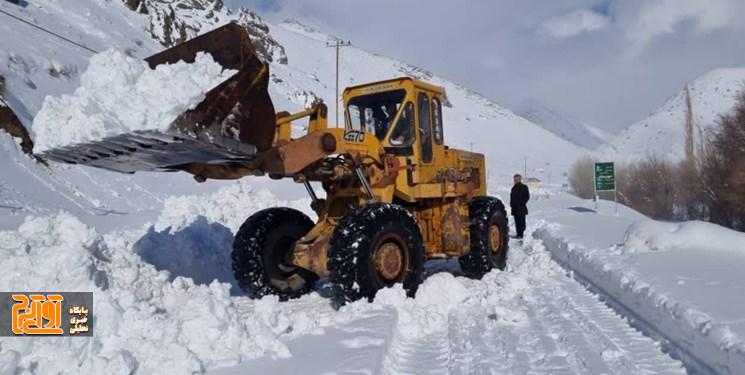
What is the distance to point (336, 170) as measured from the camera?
21.4 ft

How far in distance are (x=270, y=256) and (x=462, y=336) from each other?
2.55 m

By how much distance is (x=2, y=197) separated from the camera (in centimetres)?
1011

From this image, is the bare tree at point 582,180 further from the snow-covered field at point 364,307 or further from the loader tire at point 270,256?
the loader tire at point 270,256

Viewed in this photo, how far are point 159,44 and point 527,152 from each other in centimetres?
6327

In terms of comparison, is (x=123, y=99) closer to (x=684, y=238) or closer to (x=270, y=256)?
(x=270, y=256)

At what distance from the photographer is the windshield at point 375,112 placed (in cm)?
763

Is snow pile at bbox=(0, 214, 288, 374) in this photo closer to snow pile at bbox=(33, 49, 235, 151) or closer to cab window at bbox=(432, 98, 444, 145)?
snow pile at bbox=(33, 49, 235, 151)

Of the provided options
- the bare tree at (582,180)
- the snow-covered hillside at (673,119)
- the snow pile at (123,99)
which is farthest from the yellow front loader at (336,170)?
the snow-covered hillside at (673,119)

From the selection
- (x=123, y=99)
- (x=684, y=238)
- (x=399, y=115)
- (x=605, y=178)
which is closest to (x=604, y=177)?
(x=605, y=178)

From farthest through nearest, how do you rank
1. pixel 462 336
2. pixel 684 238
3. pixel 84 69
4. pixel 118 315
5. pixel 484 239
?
pixel 84 69 < pixel 684 238 < pixel 484 239 < pixel 462 336 < pixel 118 315

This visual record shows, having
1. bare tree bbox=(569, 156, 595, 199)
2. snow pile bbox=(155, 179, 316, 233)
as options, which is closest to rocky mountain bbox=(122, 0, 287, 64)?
snow pile bbox=(155, 179, 316, 233)

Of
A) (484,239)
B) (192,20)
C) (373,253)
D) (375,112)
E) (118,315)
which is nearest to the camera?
(118,315)

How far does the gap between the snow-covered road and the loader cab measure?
1.65m

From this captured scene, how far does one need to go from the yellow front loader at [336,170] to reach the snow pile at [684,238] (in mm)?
2116
